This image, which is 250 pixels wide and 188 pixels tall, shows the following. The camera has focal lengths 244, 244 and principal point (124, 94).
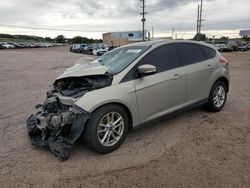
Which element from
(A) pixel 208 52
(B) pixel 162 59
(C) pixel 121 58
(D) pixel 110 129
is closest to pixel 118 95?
(D) pixel 110 129

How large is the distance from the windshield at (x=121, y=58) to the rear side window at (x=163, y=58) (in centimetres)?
17

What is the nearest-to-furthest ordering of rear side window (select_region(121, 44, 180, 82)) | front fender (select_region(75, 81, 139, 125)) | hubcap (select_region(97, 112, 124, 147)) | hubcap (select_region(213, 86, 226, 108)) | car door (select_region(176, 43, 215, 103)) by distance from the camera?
front fender (select_region(75, 81, 139, 125)), hubcap (select_region(97, 112, 124, 147)), rear side window (select_region(121, 44, 180, 82)), car door (select_region(176, 43, 215, 103)), hubcap (select_region(213, 86, 226, 108))

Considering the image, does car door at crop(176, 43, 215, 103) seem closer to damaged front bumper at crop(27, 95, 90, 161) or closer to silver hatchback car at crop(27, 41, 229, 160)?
silver hatchback car at crop(27, 41, 229, 160)

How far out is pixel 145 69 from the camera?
12.6 ft

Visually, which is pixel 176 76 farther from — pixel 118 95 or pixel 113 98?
pixel 113 98

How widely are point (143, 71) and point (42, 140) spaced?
6.37 feet

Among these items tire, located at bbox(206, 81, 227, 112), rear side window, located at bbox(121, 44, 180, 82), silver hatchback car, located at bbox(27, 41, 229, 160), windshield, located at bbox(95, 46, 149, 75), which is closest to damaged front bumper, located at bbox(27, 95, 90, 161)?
silver hatchback car, located at bbox(27, 41, 229, 160)

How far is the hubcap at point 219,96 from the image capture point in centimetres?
532

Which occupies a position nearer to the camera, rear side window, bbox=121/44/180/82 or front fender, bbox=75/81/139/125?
front fender, bbox=75/81/139/125

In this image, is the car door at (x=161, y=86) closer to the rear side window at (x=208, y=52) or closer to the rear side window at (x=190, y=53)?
the rear side window at (x=190, y=53)

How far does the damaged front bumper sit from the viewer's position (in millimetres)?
3434

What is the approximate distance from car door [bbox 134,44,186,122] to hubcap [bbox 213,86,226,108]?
1.14m

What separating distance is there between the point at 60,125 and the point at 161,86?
1783 mm

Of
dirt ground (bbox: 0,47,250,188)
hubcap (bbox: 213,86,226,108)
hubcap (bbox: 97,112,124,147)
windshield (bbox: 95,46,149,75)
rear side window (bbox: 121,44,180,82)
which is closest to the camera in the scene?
Result: dirt ground (bbox: 0,47,250,188)
